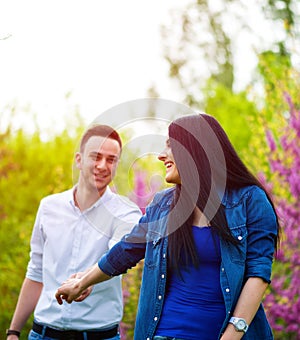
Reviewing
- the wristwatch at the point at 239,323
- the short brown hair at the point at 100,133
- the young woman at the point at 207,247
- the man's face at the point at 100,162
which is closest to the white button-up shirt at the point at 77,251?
the man's face at the point at 100,162

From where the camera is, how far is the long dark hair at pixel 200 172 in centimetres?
317

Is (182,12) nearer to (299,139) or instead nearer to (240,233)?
(299,139)

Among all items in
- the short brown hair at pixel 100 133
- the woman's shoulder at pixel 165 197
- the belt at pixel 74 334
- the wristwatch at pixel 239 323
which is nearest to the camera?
the wristwatch at pixel 239 323

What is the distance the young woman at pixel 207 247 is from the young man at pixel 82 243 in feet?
2.55

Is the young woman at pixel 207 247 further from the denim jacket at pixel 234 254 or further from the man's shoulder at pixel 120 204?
the man's shoulder at pixel 120 204

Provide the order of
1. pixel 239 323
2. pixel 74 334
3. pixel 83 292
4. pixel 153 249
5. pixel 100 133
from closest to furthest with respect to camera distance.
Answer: pixel 239 323, pixel 153 249, pixel 83 292, pixel 74 334, pixel 100 133

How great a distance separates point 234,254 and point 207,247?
0.12 m

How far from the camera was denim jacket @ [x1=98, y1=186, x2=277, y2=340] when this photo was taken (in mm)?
3053

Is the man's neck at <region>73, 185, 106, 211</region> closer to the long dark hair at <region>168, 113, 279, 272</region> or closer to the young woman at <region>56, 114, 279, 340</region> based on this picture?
the young woman at <region>56, 114, 279, 340</region>

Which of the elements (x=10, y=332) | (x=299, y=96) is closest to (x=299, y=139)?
(x=299, y=96)

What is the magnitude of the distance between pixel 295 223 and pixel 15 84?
5719 millimetres

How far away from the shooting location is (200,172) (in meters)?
3.19

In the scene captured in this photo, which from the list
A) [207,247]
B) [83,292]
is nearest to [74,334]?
[83,292]

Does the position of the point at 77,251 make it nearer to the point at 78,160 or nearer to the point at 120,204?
the point at 120,204
